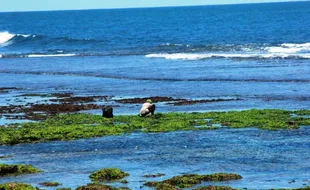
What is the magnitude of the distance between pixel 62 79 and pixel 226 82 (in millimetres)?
12540

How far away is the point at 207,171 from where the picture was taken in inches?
793

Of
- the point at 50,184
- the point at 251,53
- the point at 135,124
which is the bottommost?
the point at 50,184

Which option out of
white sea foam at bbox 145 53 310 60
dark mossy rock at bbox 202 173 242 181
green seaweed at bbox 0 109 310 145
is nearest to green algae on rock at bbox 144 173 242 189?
dark mossy rock at bbox 202 173 242 181

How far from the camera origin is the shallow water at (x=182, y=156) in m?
19.7

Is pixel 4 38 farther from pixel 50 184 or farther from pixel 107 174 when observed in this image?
pixel 50 184

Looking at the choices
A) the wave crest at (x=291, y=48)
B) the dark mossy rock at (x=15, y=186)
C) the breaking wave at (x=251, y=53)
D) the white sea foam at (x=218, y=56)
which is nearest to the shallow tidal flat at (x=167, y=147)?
the dark mossy rock at (x=15, y=186)

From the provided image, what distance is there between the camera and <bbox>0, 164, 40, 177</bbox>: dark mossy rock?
20688 millimetres

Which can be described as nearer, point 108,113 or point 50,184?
point 50,184

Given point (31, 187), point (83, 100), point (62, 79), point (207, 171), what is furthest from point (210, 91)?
point (31, 187)

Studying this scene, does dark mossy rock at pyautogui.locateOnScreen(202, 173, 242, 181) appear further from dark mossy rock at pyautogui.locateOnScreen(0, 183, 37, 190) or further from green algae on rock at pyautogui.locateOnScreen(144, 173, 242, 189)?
dark mossy rock at pyautogui.locateOnScreen(0, 183, 37, 190)

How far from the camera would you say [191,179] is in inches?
741

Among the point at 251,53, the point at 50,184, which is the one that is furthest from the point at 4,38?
the point at 50,184

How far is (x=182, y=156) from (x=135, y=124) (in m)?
5.78

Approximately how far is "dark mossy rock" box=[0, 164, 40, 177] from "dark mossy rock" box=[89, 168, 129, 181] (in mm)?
2143
